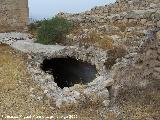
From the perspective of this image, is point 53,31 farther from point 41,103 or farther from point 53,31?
point 41,103

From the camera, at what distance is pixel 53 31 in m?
17.5

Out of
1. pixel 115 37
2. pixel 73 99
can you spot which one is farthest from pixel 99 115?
pixel 115 37

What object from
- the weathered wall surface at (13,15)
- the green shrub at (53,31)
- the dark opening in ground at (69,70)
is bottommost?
the dark opening in ground at (69,70)

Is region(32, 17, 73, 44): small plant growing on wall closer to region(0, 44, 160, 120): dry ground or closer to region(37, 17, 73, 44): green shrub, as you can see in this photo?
region(37, 17, 73, 44): green shrub

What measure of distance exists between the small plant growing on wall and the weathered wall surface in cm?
141

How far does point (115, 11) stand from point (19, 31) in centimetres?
491

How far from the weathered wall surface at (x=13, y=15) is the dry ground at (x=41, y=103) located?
11.2ft

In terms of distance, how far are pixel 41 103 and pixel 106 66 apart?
3.05 metres

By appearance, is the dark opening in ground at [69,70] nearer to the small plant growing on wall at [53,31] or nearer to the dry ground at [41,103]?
the small plant growing on wall at [53,31]

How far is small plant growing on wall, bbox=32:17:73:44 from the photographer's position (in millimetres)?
17531

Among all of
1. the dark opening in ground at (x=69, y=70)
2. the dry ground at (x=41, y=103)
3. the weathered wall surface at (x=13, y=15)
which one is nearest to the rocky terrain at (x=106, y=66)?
the dry ground at (x=41, y=103)

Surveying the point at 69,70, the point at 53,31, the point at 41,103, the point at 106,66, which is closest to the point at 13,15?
the point at 53,31

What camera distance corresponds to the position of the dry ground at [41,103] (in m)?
13.4

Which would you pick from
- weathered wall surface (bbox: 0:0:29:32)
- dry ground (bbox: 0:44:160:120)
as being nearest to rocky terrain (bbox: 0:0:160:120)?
dry ground (bbox: 0:44:160:120)
